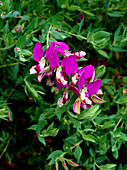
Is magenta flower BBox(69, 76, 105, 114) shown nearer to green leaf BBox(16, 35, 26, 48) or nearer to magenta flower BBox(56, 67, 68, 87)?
magenta flower BBox(56, 67, 68, 87)

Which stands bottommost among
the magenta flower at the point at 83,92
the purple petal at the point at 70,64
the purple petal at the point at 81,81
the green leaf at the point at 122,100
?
the green leaf at the point at 122,100

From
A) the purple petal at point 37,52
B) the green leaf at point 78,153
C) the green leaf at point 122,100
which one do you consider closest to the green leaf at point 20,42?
the purple petal at point 37,52

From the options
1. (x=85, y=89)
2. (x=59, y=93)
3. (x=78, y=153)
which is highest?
(x=85, y=89)

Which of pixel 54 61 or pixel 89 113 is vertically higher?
pixel 54 61

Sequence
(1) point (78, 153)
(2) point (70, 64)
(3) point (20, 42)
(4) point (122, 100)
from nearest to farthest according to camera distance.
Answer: (2) point (70, 64) → (3) point (20, 42) → (1) point (78, 153) → (4) point (122, 100)

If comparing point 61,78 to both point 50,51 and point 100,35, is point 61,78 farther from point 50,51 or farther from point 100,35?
point 100,35

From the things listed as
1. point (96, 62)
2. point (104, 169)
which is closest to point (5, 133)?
point (104, 169)

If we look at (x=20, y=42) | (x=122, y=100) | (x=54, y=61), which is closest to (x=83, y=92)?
(x=54, y=61)

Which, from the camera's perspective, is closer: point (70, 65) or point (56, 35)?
point (70, 65)

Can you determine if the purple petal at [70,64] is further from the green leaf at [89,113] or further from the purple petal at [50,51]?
the green leaf at [89,113]
